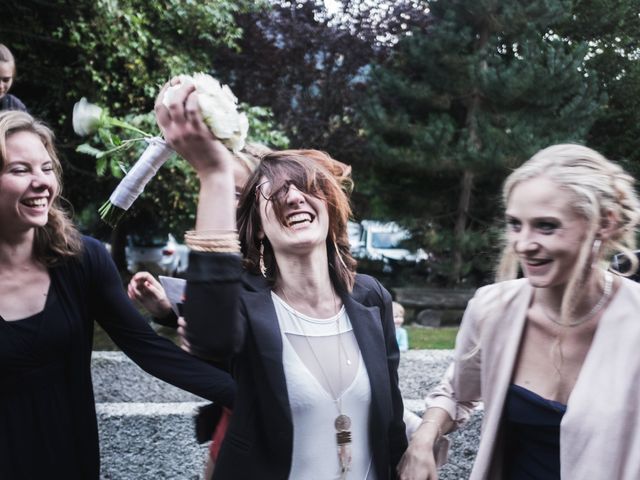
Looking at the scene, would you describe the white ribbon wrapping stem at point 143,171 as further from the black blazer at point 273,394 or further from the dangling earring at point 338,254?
the dangling earring at point 338,254

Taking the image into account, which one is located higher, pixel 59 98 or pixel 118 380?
pixel 59 98

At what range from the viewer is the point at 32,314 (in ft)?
7.17

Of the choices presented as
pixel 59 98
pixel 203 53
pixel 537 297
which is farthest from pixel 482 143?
pixel 537 297

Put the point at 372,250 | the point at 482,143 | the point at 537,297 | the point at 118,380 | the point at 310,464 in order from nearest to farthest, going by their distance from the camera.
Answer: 1. the point at 310,464
2. the point at 537,297
3. the point at 118,380
4. the point at 482,143
5. the point at 372,250

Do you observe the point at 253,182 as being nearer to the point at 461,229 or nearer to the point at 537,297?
the point at 537,297

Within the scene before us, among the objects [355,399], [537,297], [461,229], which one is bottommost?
[461,229]

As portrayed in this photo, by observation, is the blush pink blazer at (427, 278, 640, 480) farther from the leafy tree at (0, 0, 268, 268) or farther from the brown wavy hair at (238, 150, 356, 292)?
the leafy tree at (0, 0, 268, 268)

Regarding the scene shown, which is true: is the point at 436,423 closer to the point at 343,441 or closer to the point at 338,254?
the point at 343,441

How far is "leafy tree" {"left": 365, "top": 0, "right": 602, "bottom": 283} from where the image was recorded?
12070mm

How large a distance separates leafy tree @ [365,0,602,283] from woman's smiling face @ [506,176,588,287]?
1028 cm

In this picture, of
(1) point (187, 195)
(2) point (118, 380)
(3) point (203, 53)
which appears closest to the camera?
(2) point (118, 380)

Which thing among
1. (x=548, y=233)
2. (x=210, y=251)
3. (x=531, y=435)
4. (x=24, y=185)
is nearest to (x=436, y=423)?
(x=531, y=435)

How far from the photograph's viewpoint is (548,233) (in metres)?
1.91

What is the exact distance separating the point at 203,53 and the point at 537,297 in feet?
33.9
